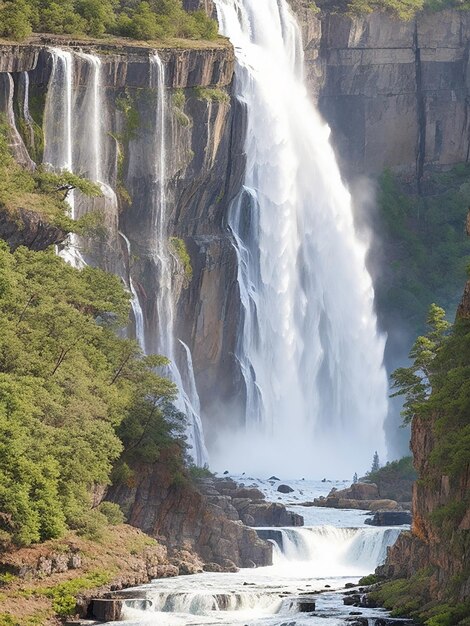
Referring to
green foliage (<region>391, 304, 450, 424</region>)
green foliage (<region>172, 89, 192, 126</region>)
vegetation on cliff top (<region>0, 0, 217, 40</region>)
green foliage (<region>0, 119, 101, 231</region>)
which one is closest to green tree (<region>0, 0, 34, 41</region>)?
vegetation on cliff top (<region>0, 0, 217, 40</region>)

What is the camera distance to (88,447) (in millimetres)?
73812

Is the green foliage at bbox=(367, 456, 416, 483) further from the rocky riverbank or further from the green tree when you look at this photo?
the green tree

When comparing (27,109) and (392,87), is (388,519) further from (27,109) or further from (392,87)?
(392,87)

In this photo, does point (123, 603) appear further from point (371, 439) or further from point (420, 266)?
point (420, 266)

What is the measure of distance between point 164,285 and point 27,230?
2273 cm

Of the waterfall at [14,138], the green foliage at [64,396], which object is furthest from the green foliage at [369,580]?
the waterfall at [14,138]

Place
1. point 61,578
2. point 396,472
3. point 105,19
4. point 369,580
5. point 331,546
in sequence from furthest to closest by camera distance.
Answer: point 105,19 < point 396,472 < point 331,546 < point 369,580 < point 61,578

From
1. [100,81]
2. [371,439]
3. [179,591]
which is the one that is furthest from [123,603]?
[371,439]

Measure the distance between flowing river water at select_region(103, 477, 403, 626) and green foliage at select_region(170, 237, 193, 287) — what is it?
50.5 feet

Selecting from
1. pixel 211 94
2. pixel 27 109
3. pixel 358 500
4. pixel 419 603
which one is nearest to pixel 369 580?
pixel 419 603

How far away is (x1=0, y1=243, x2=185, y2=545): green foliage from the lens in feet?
226

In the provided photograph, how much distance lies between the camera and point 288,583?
7638 centimetres

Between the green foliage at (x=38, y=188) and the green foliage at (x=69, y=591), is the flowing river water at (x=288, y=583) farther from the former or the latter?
the green foliage at (x=38, y=188)

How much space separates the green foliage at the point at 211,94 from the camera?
10881 centimetres
